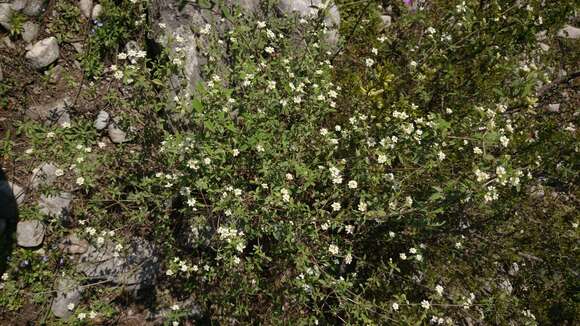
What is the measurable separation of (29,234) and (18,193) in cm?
54

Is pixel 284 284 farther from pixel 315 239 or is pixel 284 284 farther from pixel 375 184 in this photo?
pixel 375 184

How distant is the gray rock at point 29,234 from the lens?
4660mm

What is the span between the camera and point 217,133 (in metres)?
3.87

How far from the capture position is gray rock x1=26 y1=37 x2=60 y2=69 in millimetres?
5426

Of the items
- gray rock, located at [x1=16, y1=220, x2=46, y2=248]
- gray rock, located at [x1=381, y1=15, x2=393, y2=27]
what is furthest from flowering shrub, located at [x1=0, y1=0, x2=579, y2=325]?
gray rock, located at [x1=381, y1=15, x2=393, y2=27]

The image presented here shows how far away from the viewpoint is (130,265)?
4609 mm

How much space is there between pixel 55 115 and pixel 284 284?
369cm

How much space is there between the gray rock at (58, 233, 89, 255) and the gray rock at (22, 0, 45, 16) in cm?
313

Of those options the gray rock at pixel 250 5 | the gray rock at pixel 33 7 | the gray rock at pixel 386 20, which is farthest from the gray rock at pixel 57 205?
the gray rock at pixel 386 20

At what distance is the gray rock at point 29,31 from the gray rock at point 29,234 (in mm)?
2531

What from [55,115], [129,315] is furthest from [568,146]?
[55,115]

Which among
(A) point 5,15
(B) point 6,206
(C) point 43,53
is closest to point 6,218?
(B) point 6,206

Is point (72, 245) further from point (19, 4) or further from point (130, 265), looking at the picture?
point (19, 4)

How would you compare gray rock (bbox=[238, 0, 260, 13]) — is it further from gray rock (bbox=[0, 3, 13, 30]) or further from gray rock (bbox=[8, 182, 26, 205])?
gray rock (bbox=[8, 182, 26, 205])
